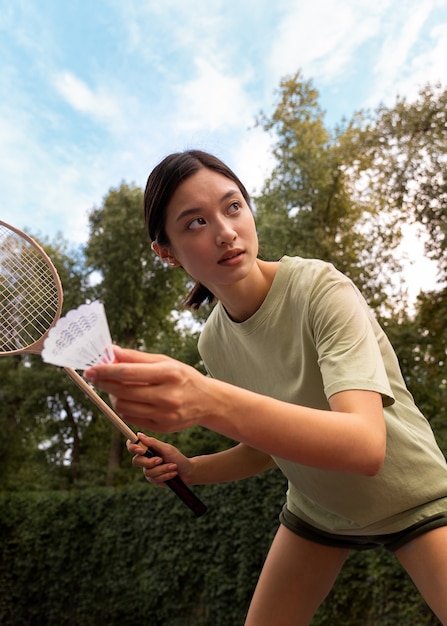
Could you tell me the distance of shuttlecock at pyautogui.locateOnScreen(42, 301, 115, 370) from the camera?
Answer: 116cm

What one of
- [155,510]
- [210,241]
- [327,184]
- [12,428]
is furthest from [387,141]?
[210,241]

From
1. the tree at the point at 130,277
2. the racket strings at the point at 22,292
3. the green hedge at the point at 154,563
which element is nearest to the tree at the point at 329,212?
the tree at the point at 130,277

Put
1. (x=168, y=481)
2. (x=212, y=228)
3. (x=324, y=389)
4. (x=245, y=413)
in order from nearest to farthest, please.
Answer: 1. (x=245, y=413)
2. (x=324, y=389)
3. (x=212, y=228)
4. (x=168, y=481)

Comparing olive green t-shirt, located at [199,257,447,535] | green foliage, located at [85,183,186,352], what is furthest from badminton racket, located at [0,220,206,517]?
green foliage, located at [85,183,186,352]

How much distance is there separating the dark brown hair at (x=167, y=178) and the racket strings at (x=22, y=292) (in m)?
0.51

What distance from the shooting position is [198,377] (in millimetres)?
1158

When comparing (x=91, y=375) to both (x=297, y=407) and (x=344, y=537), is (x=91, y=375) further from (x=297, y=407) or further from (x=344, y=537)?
(x=344, y=537)

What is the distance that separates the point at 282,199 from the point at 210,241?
15.5 m

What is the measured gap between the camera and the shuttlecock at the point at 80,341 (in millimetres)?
1163

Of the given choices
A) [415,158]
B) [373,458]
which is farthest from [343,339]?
[415,158]

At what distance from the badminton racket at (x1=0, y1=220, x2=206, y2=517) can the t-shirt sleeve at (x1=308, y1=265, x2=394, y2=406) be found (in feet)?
3.03

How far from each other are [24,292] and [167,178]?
102 cm

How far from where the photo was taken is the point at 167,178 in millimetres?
1878

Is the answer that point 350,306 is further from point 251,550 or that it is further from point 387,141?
point 387,141
